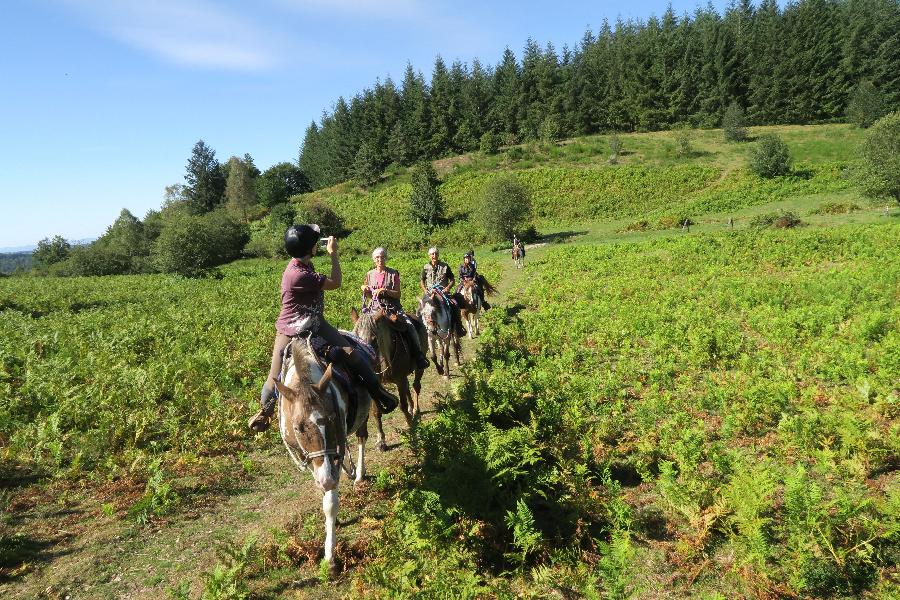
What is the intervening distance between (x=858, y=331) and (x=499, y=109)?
96374mm

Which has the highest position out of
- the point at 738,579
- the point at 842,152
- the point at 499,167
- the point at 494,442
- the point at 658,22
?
the point at 658,22

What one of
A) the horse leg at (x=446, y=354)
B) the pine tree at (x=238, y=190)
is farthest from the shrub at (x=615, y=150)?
the horse leg at (x=446, y=354)

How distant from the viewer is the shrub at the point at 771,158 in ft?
182

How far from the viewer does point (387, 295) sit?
891 centimetres

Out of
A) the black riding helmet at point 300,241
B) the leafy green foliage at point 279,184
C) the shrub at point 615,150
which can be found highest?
the leafy green foliage at point 279,184

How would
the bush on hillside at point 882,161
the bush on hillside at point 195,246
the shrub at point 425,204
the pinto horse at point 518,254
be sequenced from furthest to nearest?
1. the shrub at point 425,204
2. the bush on hillside at point 195,246
3. the bush on hillside at point 882,161
4. the pinto horse at point 518,254

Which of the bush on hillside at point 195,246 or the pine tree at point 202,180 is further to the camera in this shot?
the pine tree at point 202,180

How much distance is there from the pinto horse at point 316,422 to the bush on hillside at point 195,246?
46.1 metres

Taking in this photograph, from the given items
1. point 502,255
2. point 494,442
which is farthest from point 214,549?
point 502,255

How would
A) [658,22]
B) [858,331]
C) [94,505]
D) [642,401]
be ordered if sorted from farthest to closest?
1. [658,22]
2. [858,331]
3. [642,401]
4. [94,505]

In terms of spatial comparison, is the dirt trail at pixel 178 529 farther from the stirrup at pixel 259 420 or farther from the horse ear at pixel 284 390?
the horse ear at pixel 284 390

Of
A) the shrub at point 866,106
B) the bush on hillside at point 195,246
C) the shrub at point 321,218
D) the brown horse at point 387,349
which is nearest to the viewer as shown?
the brown horse at point 387,349

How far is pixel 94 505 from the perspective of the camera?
708cm

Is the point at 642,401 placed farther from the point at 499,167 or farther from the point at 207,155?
the point at 207,155
